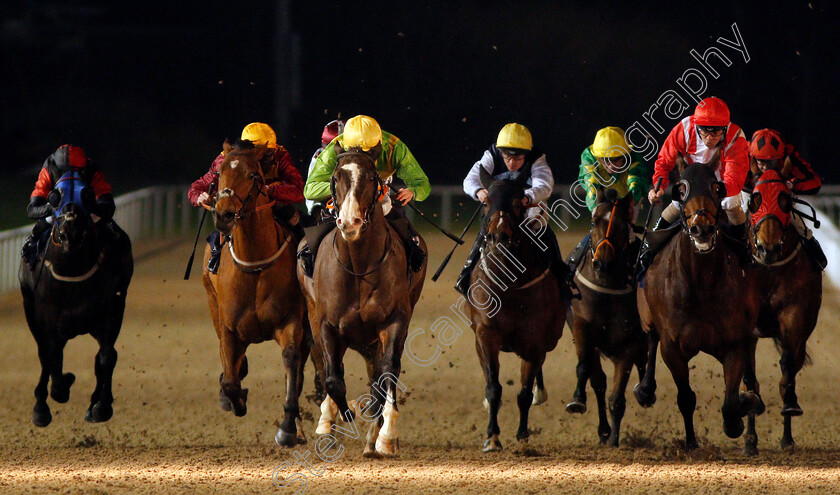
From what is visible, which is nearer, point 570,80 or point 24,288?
point 24,288

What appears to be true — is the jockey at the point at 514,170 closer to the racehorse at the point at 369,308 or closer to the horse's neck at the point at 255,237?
the racehorse at the point at 369,308

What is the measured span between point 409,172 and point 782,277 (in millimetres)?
2527

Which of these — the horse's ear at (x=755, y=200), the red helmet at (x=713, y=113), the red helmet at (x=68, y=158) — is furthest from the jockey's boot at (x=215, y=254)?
the horse's ear at (x=755, y=200)

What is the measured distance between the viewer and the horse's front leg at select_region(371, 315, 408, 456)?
7.02m

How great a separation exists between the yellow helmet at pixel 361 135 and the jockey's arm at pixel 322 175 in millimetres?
231

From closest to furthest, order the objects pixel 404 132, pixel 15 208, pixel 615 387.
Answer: pixel 615 387 < pixel 15 208 < pixel 404 132

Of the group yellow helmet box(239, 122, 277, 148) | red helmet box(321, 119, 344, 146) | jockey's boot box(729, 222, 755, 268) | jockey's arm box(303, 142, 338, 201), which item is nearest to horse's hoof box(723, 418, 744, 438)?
jockey's boot box(729, 222, 755, 268)

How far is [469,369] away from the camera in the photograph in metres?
10.8

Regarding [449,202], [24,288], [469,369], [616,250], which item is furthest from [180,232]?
[616,250]

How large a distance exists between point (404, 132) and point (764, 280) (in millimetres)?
18196

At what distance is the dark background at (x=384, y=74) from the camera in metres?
24.3

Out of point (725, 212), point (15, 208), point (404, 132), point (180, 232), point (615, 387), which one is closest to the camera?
point (725, 212)

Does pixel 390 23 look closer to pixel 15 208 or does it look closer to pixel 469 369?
pixel 15 208

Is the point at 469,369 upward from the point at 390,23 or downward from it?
downward
